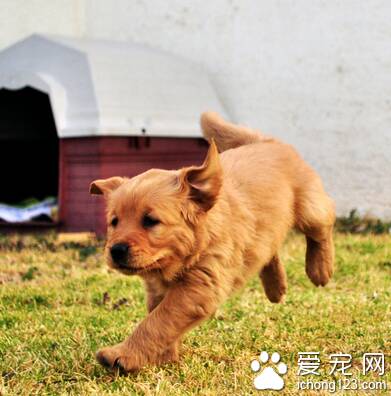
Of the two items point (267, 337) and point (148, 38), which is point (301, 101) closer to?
point (148, 38)

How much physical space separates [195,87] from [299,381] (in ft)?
18.8

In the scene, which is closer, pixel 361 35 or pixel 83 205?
pixel 83 205

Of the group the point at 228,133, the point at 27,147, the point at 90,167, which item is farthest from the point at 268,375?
the point at 27,147

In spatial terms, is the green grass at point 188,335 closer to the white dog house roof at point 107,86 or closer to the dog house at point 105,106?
the dog house at point 105,106

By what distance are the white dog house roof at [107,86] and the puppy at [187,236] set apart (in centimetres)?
365

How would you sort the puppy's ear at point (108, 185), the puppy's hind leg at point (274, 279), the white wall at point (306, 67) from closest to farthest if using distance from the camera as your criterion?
the puppy's ear at point (108, 185) < the puppy's hind leg at point (274, 279) < the white wall at point (306, 67)

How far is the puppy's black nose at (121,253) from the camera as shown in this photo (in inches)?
104

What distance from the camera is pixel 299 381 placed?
2885 mm

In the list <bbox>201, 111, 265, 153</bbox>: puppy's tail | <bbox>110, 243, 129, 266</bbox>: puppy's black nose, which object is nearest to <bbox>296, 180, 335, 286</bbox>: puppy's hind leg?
<bbox>201, 111, 265, 153</bbox>: puppy's tail

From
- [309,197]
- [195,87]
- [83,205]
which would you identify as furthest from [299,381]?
[195,87]

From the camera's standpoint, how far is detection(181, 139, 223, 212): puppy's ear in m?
2.85

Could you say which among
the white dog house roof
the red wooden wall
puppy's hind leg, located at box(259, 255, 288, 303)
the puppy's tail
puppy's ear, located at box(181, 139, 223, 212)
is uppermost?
puppy's ear, located at box(181, 139, 223, 212)

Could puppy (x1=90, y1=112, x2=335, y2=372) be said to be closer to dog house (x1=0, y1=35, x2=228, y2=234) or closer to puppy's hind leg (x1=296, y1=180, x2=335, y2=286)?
puppy's hind leg (x1=296, y1=180, x2=335, y2=286)

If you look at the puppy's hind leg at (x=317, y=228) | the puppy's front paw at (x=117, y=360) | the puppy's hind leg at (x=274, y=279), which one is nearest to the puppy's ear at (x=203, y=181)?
the puppy's front paw at (x=117, y=360)
